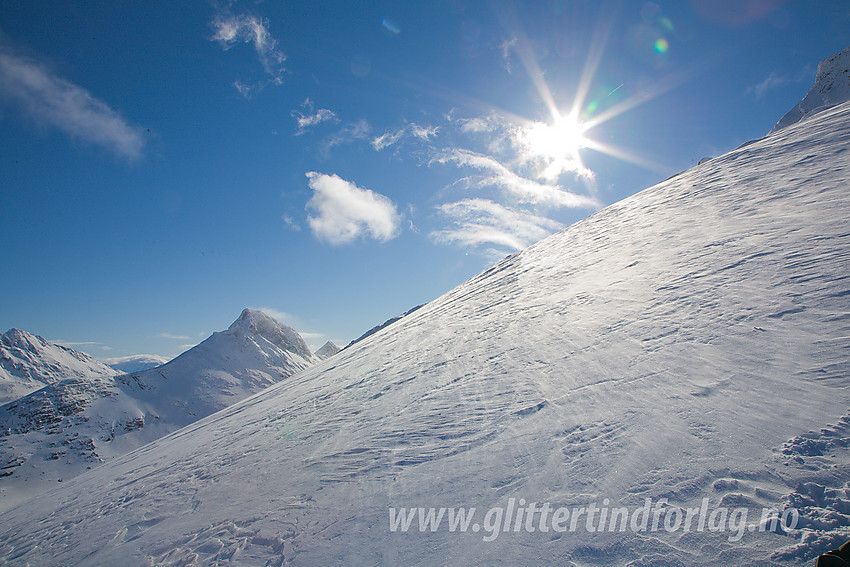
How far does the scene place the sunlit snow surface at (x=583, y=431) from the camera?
9.96 feet

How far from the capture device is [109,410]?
5262 centimetres

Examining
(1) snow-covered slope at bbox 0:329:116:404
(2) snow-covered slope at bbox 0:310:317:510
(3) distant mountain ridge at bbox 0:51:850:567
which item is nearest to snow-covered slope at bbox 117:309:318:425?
(2) snow-covered slope at bbox 0:310:317:510

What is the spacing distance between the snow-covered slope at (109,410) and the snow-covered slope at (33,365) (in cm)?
3233

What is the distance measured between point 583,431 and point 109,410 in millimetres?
71261

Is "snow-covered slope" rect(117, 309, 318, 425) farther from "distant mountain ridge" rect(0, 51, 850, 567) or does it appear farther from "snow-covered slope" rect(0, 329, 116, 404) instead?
"distant mountain ridge" rect(0, 51, 850, 567)

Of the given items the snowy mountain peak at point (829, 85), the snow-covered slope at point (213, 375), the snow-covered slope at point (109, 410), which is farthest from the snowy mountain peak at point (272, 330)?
the snowy mountain peak at point (829, 85)

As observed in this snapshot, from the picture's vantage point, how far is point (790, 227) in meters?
7.19

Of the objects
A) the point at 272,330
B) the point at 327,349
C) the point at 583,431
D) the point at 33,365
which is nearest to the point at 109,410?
the point at 272,330

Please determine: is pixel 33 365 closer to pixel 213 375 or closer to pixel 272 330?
pixel 272 330

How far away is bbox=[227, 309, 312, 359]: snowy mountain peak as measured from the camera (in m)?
93.2

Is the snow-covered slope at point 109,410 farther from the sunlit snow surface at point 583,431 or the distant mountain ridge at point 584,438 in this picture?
the sunlit snow surface at point 583,431

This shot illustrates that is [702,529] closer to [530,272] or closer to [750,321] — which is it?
[750,321]

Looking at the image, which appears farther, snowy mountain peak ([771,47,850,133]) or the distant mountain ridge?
snowy mountain peak ([771,47,850,133])

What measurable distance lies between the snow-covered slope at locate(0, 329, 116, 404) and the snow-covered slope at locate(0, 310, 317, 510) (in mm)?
32334
